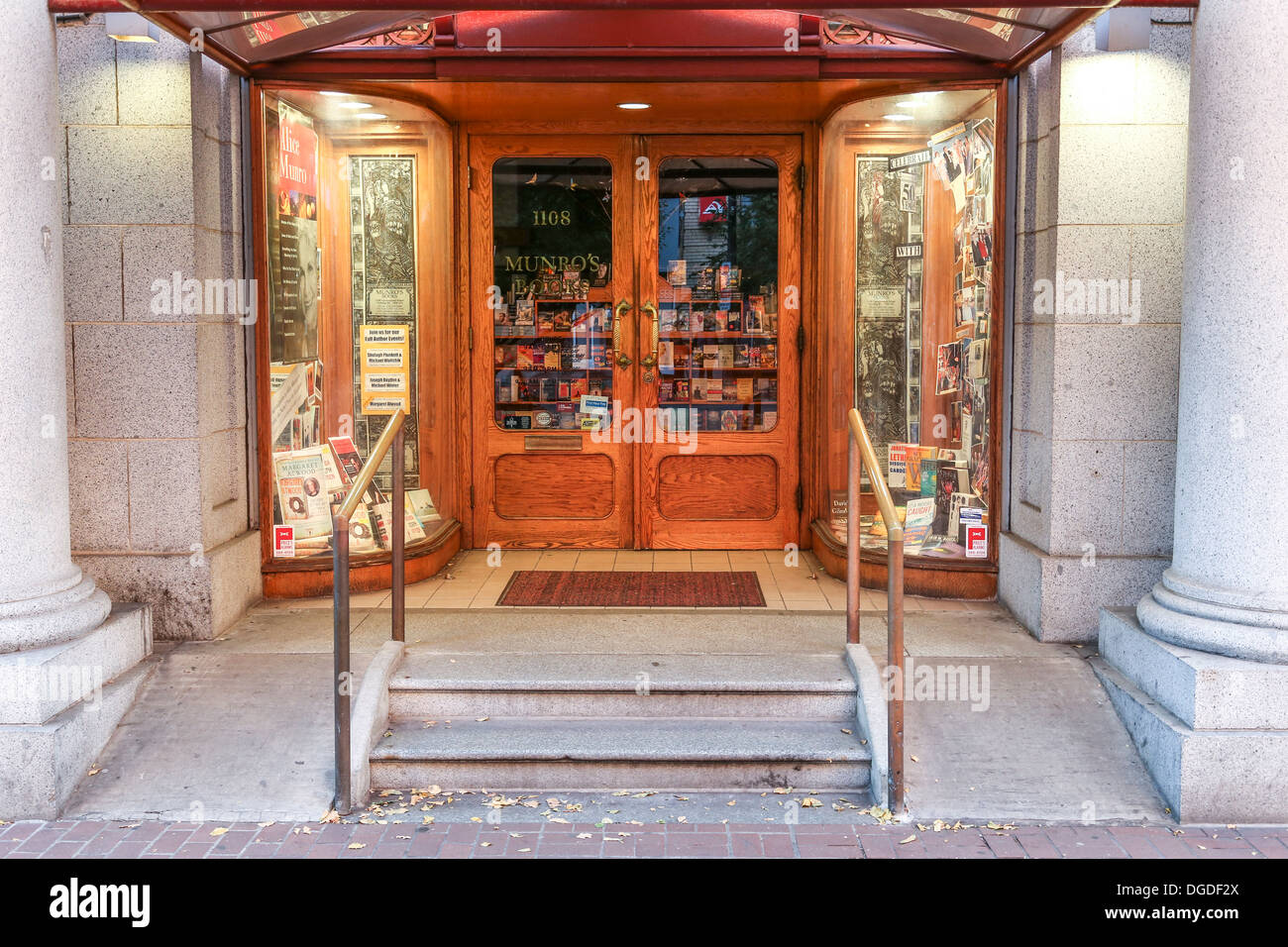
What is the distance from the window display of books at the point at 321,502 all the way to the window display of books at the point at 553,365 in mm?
1055

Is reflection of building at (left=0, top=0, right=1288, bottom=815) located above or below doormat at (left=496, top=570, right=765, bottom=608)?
above

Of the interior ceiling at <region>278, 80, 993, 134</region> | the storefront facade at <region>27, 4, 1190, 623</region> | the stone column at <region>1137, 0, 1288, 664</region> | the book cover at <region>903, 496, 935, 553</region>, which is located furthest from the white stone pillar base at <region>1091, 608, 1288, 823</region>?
the interior ceiling at <region>278, 80, 993, 134</region>

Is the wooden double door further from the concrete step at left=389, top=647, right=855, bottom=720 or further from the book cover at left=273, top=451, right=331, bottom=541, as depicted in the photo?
the concrete step at left=389, top=647, right=855, bottom=720

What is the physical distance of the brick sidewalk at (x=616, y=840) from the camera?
→ 419 cm

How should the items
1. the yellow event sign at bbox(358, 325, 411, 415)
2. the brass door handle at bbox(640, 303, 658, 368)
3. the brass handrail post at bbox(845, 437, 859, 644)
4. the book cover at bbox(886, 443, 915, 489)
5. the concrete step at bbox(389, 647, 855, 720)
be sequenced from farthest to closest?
the brass door handle at bbox(640, 303, 658, 368), the yellow event sign at bbox(358, 325, 411, 415), the book cover at bbox(886, 443, 915, 489), the brass handrail post at bbox(845, 437, 859, 644), the concrete step at bbox(389, 647, 855, 720)

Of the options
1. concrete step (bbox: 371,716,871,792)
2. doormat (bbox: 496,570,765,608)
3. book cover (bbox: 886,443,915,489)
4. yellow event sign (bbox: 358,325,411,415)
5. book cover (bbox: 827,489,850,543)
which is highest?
yellow event sign (bbox: 358,325,411,415)

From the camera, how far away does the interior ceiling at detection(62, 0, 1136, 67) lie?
5.42 metres

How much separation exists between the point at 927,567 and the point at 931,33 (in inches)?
97.0

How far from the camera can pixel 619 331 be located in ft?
24.4

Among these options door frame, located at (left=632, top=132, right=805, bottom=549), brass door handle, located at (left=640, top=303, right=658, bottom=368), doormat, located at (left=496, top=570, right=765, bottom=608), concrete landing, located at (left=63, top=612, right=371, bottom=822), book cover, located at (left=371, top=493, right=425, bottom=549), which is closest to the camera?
concrete landing, located at (left=63, top=612, right=371, bottom=822)

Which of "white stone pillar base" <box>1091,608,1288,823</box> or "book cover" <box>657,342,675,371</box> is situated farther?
"book cover" <box>657,342,675,371</box>

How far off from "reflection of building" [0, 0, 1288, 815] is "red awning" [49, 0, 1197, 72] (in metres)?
0.03

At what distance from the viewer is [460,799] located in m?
4.65

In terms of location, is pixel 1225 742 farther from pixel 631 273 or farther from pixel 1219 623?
pixel 631 273
